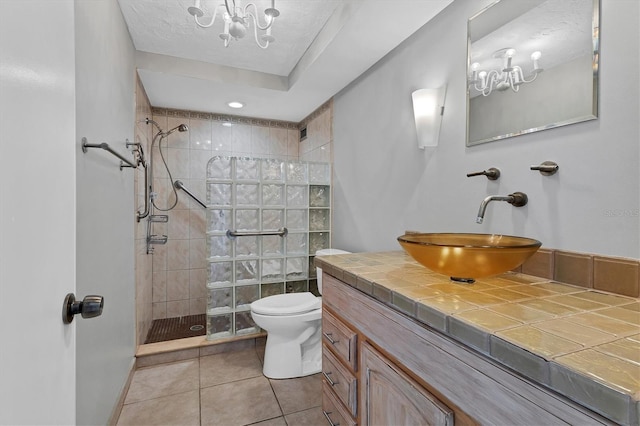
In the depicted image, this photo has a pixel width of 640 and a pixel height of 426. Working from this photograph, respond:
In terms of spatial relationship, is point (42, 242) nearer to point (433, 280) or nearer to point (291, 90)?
point (433, 280)

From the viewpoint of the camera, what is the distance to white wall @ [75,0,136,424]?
1.10 metres

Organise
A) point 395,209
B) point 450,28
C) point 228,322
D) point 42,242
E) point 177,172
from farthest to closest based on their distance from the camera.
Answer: point 177,172
point 228,322
point 395,209
point 450,28
point 42,242

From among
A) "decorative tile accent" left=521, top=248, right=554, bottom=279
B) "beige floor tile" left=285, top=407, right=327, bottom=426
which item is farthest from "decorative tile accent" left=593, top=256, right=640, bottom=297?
"beige floor tile" left=285, top=407, right=327, bottom=426

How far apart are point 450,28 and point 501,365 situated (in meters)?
1.45

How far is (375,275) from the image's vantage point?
1055 mm

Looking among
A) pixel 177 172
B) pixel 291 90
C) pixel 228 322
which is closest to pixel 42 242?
pixel 228 322

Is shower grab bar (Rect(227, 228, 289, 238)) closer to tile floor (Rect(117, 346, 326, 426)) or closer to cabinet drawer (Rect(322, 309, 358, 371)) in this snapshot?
tile floor (Rect(117, 346, 326, 426))

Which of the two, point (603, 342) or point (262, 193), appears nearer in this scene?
point (603, 342)

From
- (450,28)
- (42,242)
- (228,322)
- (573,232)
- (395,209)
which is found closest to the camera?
(42,242)

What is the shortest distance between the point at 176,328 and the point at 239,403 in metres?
1.29

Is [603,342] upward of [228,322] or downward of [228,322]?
upward

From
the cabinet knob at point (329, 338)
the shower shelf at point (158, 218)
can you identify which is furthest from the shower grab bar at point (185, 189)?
the cabinet knob at point (329, 338)

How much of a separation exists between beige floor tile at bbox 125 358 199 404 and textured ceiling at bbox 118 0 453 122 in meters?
2.10

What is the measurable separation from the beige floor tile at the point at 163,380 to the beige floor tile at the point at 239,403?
0.17m
